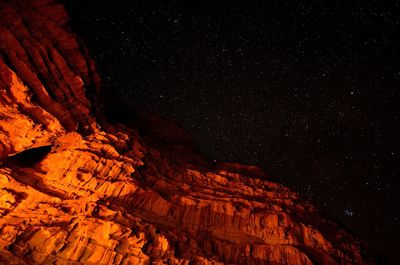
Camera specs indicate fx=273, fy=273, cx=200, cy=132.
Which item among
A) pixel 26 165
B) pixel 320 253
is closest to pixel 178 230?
pixel 320 253

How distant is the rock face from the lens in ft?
30.8

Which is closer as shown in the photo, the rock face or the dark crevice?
the rock face

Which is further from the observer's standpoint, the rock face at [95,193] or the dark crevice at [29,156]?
the dark crevice at [29,156]

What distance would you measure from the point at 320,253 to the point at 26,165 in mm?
13582

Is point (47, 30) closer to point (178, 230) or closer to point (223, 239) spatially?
point (178, 230)

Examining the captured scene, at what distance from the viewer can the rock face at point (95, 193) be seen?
9.38m

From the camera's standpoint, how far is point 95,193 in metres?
11.0

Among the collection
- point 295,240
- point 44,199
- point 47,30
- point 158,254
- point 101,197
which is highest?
point 47,30

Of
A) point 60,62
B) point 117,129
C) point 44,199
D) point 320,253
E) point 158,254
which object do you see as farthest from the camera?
point 117,129

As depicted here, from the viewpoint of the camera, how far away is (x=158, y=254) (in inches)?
376

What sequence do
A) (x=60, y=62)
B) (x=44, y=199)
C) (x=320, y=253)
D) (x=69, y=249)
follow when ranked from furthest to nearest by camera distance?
(x=60, y=62), (x=320, y=253), (x=44, y=199), (x=69, y=249)

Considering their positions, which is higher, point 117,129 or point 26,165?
point 117,129

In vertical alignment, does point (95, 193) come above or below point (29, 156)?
below

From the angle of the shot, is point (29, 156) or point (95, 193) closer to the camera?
point (95, 193)
